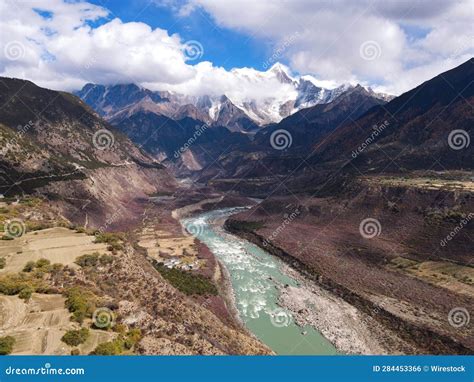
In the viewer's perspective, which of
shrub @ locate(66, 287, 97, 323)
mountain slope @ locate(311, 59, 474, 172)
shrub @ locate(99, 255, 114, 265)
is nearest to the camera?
shrub @ locate(66, 287, 97, 323)

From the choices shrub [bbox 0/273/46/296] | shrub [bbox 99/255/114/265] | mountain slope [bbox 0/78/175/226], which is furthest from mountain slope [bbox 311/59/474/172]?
shrub [bbox 0/273/46/296]

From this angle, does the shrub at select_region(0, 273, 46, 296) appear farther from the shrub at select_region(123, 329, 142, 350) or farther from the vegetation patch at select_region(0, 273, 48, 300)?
the shrub at select_region(123, 329, 142, 350)

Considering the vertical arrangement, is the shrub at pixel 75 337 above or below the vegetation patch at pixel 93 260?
below

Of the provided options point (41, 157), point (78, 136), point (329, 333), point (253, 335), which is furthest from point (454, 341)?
point (78, 136)

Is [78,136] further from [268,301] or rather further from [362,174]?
[268,301]

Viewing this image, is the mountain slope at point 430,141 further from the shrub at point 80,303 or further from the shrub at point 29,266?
the shrub at point 29,266

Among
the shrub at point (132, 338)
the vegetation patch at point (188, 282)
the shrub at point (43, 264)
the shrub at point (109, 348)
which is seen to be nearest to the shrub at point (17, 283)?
the shrub at point (43, 264)

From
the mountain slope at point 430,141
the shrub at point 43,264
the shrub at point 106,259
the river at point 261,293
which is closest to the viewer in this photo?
the shrub at point 43,264
